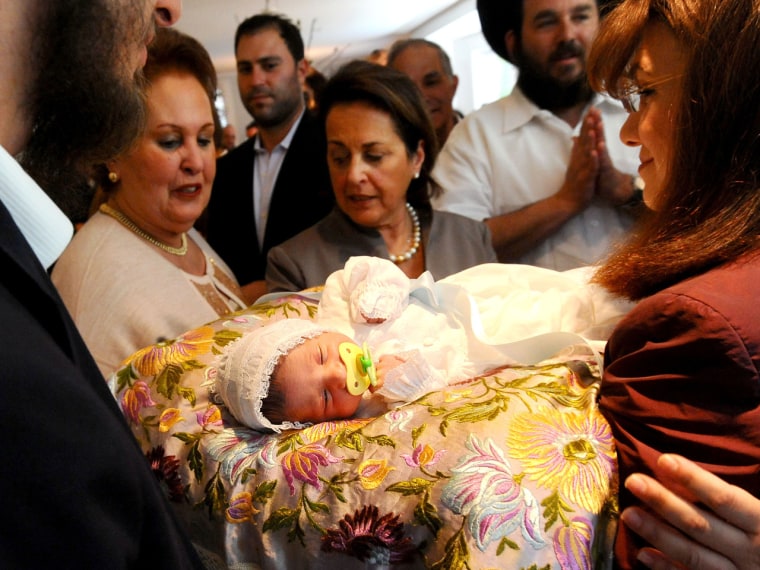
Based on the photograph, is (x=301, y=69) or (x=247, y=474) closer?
(x=247, y=474)

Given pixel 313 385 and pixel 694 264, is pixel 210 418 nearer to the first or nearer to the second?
pixel 313 385

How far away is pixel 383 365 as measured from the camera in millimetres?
1567

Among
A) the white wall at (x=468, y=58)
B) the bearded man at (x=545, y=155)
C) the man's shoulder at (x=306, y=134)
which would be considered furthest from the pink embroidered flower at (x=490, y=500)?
the white wall at (x=468, y=58)

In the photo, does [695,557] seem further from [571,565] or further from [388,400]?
[388,400]

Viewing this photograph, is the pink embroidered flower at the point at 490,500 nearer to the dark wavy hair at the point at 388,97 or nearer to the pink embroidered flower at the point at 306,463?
the pink embroidered flower at the point at 306,463

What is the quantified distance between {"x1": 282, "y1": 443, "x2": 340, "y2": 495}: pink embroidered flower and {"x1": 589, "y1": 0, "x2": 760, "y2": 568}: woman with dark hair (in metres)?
0.47

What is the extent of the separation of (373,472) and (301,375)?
0.37 metres

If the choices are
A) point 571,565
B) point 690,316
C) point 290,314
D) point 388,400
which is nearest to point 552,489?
point 571,565

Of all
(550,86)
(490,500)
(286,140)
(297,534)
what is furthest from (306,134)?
(490,500)

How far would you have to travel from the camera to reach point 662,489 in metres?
0.99

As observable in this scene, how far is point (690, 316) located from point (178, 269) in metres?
1.49

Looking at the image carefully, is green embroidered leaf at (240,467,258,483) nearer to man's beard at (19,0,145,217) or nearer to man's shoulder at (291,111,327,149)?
man's beard at (19,0,145,217)

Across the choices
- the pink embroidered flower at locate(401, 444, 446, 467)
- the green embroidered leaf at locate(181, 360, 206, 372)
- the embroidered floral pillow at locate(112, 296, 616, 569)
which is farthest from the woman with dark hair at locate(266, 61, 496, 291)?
the pink embroidered flower at locate(401, 444, 446, 467)

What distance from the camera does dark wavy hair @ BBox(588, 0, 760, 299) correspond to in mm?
1039
